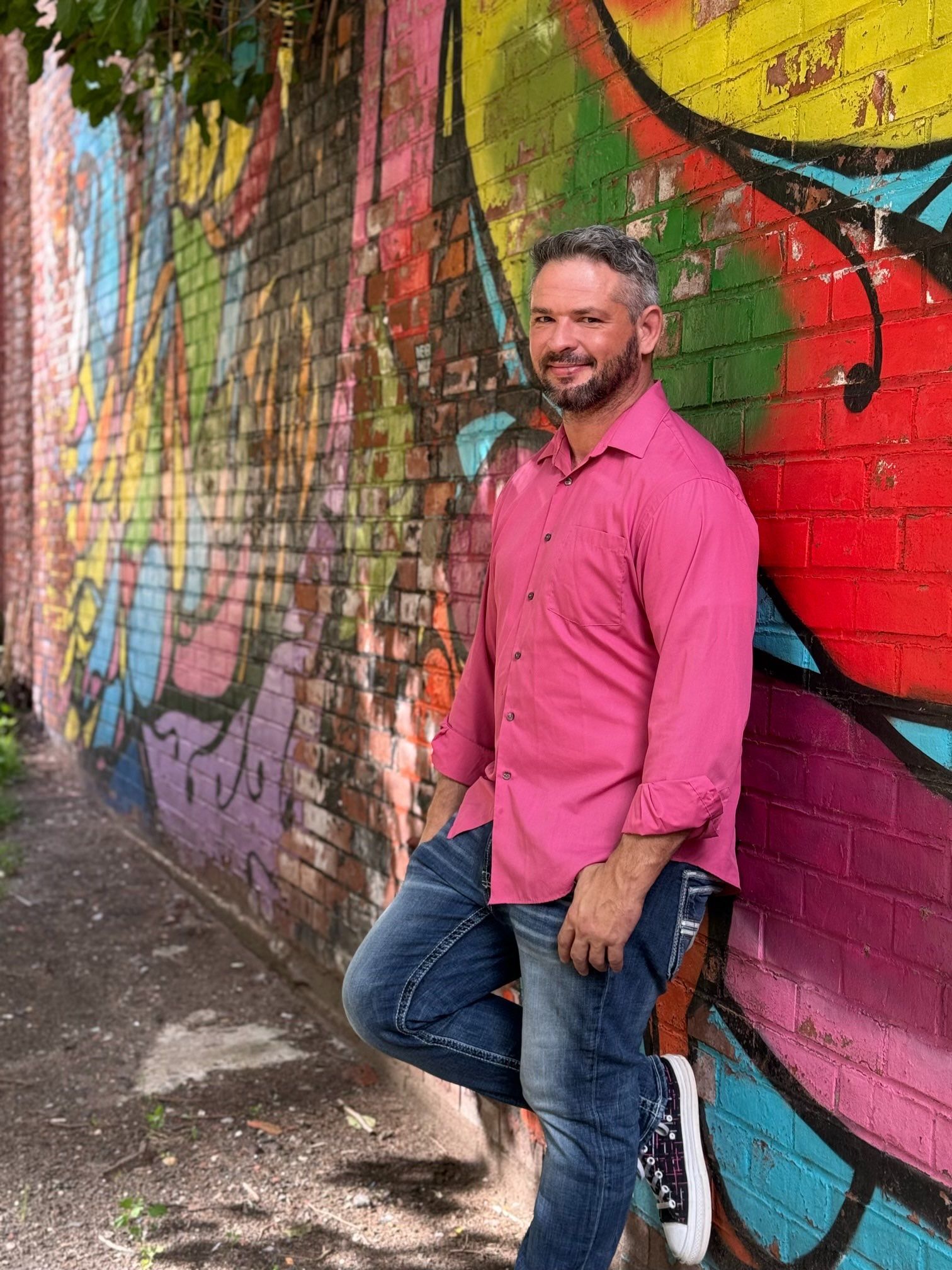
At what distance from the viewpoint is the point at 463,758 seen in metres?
2.74

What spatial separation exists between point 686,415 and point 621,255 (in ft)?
1.34

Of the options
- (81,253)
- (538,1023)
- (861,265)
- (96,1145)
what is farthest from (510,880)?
(81,253)

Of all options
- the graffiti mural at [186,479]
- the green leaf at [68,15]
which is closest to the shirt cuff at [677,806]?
the graffiti mural at [186,479]

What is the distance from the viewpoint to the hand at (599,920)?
2.04m

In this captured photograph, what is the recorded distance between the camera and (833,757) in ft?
6.98

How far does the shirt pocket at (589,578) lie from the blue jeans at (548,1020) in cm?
47

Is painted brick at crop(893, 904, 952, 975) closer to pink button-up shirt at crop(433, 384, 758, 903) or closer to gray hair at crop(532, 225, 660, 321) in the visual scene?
pink button-up shirt at crop(433, 384, 758, 903)

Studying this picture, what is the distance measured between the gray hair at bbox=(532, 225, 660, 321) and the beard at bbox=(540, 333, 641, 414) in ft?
0.24

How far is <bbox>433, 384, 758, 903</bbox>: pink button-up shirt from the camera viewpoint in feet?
6.51

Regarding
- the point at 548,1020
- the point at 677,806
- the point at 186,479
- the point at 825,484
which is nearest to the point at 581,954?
the point at 548,1020

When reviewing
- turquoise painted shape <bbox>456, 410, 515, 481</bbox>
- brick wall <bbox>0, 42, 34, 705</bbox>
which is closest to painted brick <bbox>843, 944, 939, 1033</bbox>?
turquoise painted shape <bbox>456, 410, 515, 481</bbox>

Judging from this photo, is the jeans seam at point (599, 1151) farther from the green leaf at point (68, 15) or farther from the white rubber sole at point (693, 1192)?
the green leaf at point (68, 15)

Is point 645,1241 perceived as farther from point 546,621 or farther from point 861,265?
point 861,265

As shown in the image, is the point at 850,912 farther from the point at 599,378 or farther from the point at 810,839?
the point at 599,378
